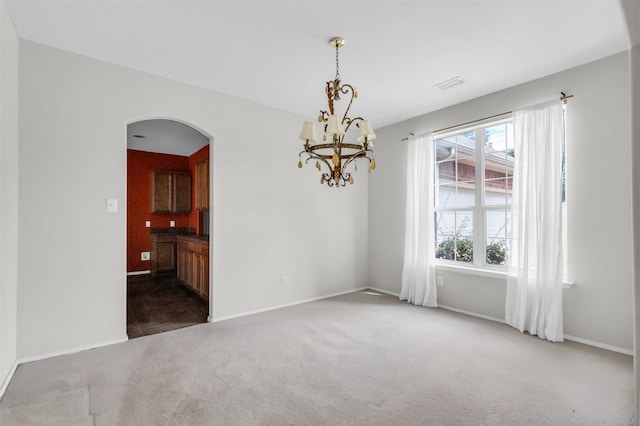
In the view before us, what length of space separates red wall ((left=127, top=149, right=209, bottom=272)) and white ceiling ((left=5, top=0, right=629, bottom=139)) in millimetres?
3644

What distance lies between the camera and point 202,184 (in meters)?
5.71

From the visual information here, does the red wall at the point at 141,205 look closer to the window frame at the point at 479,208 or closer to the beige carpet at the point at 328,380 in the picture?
the beige carpet at the point at 328,380

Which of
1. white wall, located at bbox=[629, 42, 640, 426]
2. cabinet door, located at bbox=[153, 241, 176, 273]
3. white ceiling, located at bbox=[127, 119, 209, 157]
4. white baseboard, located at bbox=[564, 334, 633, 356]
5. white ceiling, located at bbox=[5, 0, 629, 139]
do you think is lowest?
white baseboard, located at bbox=[564, 334, 633, 356]

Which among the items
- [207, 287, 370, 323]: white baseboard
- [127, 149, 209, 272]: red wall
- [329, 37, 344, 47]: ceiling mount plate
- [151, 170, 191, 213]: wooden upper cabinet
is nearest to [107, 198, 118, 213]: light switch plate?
[207, 287, 370, 323]: white baseboard

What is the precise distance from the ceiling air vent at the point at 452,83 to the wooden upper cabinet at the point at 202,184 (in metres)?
3.80

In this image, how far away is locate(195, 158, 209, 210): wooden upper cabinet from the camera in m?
5.48

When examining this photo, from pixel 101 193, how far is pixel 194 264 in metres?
2.12

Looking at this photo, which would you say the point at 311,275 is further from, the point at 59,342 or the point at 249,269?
the point at 59,342

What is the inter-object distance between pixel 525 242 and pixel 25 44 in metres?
5.11

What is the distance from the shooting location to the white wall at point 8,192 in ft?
7.33

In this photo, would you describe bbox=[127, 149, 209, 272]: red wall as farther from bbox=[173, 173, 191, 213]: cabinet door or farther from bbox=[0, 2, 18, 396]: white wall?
bbox=[0, 2, 18, 396]: white wall

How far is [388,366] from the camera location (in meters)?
2.63

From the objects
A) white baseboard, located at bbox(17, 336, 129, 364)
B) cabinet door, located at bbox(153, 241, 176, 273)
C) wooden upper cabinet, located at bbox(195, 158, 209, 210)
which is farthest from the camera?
cabinet door, located at bbox(153, 241, 176, 273)

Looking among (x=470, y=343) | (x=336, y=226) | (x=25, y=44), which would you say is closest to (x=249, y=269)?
(x=336, y=226)
